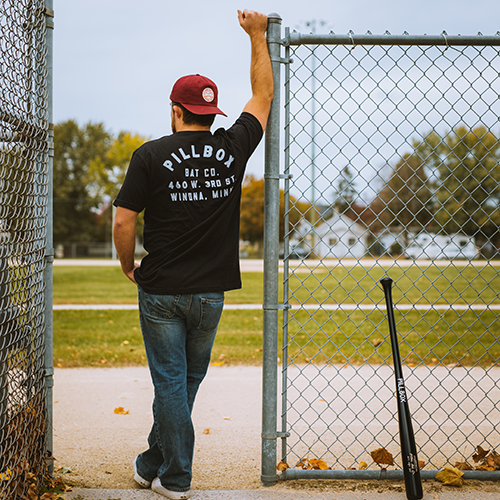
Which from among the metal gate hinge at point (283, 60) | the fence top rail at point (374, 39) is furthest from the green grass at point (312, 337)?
the metal gate hinge at point (283, 60)

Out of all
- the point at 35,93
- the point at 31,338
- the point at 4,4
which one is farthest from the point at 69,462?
the point at 4,4

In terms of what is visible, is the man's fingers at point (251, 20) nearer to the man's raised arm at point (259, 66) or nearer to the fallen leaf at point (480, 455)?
the man's raised arm at point (259, 66)

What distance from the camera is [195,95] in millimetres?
2480

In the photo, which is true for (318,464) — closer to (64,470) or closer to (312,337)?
(64,470)

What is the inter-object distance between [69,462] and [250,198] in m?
41.9

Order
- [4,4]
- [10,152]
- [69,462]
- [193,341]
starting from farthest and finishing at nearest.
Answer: [69,462] < [193,341] < [10,152] < [4,4]

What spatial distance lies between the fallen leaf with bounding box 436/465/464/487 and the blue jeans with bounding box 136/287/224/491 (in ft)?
4.55

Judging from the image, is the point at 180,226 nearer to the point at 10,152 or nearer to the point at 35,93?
the point at 10,152

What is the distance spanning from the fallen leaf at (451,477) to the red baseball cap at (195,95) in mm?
2286

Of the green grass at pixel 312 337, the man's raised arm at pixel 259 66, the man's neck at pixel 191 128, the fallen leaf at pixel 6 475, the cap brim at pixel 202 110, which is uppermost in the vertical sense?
the man's raised arm at pixel 259 66

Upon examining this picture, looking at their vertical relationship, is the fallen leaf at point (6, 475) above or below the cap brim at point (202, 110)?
below

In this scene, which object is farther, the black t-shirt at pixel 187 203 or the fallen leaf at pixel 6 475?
the black t-shirt at pixel 187 203

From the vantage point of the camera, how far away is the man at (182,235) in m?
2.41

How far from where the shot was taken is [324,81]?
9.07 ft
